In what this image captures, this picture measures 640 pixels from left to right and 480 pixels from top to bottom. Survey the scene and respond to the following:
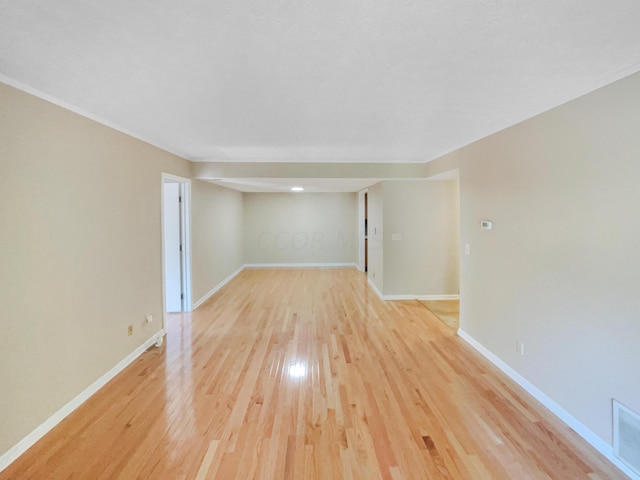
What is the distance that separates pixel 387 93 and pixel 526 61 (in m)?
0.81

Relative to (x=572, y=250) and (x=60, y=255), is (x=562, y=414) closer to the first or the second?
(x=572, y=250)

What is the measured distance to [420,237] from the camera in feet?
18.5

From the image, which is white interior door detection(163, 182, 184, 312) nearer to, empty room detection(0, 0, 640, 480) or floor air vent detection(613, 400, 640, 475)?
empty room detection(0, 0, 640, 480)

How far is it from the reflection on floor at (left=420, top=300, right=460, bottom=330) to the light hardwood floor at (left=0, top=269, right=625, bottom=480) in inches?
25.4

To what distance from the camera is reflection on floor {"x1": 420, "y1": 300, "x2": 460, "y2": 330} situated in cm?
456

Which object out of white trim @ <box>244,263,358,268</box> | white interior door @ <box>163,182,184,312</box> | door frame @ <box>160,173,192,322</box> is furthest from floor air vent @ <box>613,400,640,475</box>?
white trim @ <box>244,263,358,268</box>

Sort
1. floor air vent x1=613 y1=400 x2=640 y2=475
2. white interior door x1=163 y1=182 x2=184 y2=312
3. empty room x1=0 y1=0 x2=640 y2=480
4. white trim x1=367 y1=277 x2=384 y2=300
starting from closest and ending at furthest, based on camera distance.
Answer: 1. empty room x1=0 y1=0 x2=640 y2=480
2. floor air vent x1=613 y1=400 x2=640 y2=475
3. white interior door x1=163 y1=182 x2=184 y2=312
4. white trim x1=367 y1=277 x2=384 y2=300

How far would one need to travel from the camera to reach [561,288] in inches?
94.0

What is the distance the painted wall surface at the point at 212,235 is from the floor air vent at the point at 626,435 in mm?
5063

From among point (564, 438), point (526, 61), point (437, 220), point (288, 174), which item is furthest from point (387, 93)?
point (437, 220)

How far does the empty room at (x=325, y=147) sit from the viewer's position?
1536 mm

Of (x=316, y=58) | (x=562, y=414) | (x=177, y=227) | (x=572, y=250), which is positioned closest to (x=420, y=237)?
(x=572, y=250)

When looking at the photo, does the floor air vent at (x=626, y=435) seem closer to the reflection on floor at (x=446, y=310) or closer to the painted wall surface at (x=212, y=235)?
the reflection on floor at (x=446, y=310)

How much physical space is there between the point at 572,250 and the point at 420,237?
3.35 m
